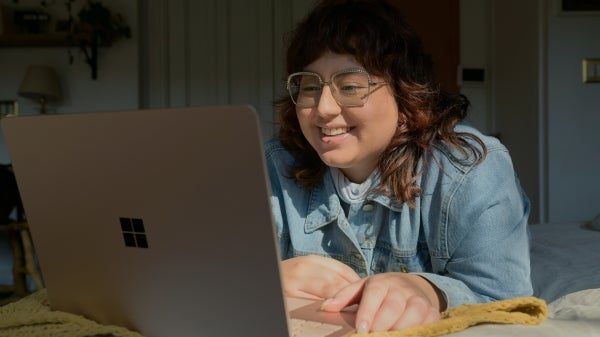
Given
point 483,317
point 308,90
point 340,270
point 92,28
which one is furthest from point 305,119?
point 92,28

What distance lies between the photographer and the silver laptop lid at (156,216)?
2.00ft

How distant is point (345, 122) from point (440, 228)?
0.24 m

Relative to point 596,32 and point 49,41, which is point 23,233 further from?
point 596,32

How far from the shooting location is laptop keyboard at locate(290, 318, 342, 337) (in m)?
0.76

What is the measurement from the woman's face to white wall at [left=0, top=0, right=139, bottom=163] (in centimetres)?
343

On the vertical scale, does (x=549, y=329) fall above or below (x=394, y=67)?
below

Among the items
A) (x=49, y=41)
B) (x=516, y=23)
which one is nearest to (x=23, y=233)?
(x=49, y=41)


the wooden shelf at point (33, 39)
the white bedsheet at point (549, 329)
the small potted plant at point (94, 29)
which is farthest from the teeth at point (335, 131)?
the wooden shelf at point (33, 39)

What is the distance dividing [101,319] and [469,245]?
0.57m

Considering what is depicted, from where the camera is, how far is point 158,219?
0.69 m

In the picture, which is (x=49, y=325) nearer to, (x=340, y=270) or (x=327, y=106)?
(x=340, y=270)

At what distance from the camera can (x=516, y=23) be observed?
13.2 ft

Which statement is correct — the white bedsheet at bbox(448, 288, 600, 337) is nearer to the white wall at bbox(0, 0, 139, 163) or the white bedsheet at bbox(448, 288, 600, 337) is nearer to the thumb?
the thumb

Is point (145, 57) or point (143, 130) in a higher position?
point (145, 57)
